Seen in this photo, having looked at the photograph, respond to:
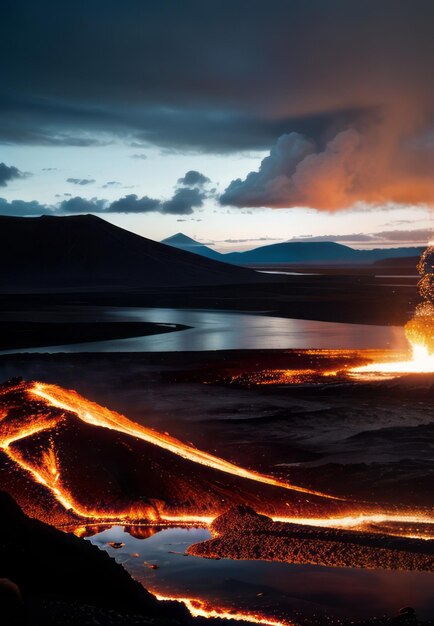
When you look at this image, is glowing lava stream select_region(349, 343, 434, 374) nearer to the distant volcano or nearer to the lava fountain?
the lava fountain

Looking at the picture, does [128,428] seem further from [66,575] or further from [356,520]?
[66,575]

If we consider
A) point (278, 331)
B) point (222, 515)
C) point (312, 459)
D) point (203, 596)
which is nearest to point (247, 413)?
point (312, 459)

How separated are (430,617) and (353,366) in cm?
1722

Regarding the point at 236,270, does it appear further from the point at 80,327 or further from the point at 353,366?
the point at 353,366

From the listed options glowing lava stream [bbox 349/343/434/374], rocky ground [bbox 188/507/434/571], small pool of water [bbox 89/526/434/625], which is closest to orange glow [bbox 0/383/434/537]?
rocky ground [bbox 188/507/434/571]

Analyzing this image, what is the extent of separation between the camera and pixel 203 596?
6637mm

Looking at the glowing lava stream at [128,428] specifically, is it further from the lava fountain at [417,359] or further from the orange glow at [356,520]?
the lava fountain at [417,359]

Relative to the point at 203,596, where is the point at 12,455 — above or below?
above

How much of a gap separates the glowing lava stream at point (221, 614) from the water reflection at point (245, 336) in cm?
2260

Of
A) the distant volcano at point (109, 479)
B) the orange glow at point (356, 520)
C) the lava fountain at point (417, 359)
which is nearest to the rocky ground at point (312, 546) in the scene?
the orange glow at point (356, 520)

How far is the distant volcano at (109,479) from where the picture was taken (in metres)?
8.80

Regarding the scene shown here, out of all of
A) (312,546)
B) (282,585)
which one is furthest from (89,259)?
(282,585)

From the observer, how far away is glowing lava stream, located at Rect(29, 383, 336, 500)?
1048 cm

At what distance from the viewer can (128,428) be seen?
1123cm
